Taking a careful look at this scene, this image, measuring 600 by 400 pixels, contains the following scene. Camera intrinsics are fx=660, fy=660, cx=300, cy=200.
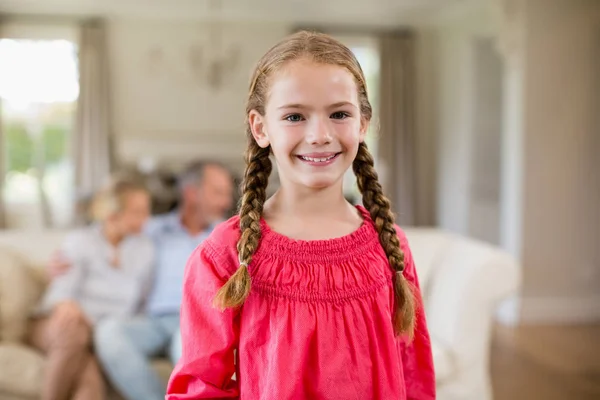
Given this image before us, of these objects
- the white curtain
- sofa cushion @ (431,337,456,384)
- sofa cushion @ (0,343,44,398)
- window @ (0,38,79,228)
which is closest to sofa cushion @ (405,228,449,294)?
sofa cushion @ (431,337,456,384)

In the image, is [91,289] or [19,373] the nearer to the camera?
[19,373]

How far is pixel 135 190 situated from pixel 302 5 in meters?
4.05

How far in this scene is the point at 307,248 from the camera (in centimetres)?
90

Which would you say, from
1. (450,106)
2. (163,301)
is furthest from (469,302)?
(450,106)

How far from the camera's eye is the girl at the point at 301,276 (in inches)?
33.4

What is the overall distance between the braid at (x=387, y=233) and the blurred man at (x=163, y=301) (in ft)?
4.72

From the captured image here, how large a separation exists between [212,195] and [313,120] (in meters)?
2.03

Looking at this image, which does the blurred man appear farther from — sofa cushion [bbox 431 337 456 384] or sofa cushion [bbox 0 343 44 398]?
sofa cushion [bbox 431 337 456 384]

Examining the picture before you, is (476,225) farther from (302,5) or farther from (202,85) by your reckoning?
(202,85)

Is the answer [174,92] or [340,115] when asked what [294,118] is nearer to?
[340,115]

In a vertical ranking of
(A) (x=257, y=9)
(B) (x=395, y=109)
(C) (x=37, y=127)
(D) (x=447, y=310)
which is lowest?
(D) (x=447, y=310)

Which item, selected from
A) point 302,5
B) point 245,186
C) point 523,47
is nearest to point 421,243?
point 245,186

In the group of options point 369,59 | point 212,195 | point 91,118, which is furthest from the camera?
point 369,59

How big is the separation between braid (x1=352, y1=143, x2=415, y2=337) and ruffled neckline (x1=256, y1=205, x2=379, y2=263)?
0.15ft
